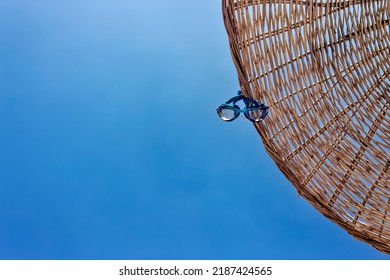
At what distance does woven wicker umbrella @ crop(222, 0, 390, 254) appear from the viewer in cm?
75

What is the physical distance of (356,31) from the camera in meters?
0.85

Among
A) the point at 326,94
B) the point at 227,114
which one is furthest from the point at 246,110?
the point at 326,94

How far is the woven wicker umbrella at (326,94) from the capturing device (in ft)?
2.45

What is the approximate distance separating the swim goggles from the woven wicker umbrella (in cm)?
2

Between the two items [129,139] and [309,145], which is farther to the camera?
[129,139]

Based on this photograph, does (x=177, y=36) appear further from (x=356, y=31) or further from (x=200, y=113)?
(x=356, y=31)

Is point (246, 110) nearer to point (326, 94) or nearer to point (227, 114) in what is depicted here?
point (227, 114)

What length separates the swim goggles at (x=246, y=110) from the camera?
72 cm

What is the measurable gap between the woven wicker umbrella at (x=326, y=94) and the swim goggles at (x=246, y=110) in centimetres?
2

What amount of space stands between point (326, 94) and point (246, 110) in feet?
0.56

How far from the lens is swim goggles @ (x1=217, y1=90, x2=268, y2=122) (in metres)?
0.72

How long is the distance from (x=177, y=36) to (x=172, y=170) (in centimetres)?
120

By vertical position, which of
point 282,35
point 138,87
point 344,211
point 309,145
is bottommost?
point 344,211
